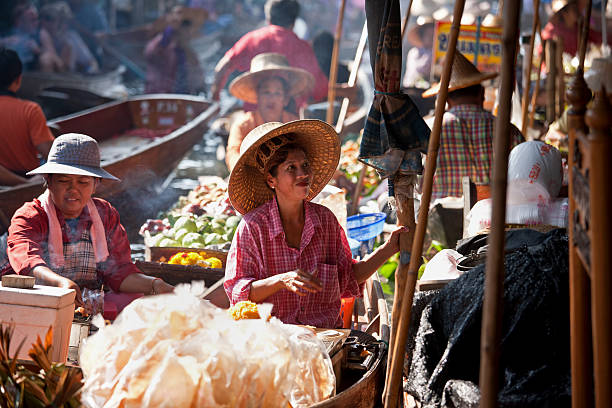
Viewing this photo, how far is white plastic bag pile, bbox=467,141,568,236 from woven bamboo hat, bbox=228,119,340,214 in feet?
2.42

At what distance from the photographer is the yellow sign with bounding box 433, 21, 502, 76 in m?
5.93

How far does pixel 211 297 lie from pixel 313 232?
98 centimetres

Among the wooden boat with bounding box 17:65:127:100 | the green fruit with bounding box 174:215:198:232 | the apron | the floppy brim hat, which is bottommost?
the apron

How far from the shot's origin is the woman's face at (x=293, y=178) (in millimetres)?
2537

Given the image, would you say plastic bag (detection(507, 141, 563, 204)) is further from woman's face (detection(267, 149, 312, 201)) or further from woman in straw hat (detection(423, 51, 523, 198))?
woman in straw hat (detection(423, 51, 523, 198))

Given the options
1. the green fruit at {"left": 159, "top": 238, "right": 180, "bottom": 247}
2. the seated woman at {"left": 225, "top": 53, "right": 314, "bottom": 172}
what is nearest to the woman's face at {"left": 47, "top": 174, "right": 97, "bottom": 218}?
the green fruit at {"left": 159, "top": 238, "right": 180, "bottom": 247}

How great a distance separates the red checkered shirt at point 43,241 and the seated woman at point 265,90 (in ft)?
7.17

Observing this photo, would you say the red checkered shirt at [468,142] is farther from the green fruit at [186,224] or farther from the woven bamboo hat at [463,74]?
the green fruit at [186,224]

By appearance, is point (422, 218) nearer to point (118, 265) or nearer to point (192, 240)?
point (118, 265)

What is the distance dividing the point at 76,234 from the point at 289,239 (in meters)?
1.21

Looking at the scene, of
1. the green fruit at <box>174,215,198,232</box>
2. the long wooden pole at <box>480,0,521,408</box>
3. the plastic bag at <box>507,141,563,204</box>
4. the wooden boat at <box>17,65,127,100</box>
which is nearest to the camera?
the long wooden pole at <box>480,0,521,408</box>

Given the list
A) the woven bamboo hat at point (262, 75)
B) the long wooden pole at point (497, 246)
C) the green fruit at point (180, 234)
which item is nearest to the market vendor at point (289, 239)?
the long wooden pole at point (497, 246)

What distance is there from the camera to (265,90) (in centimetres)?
585

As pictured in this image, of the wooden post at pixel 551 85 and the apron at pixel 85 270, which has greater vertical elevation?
the wooden post at pixel 551 85
